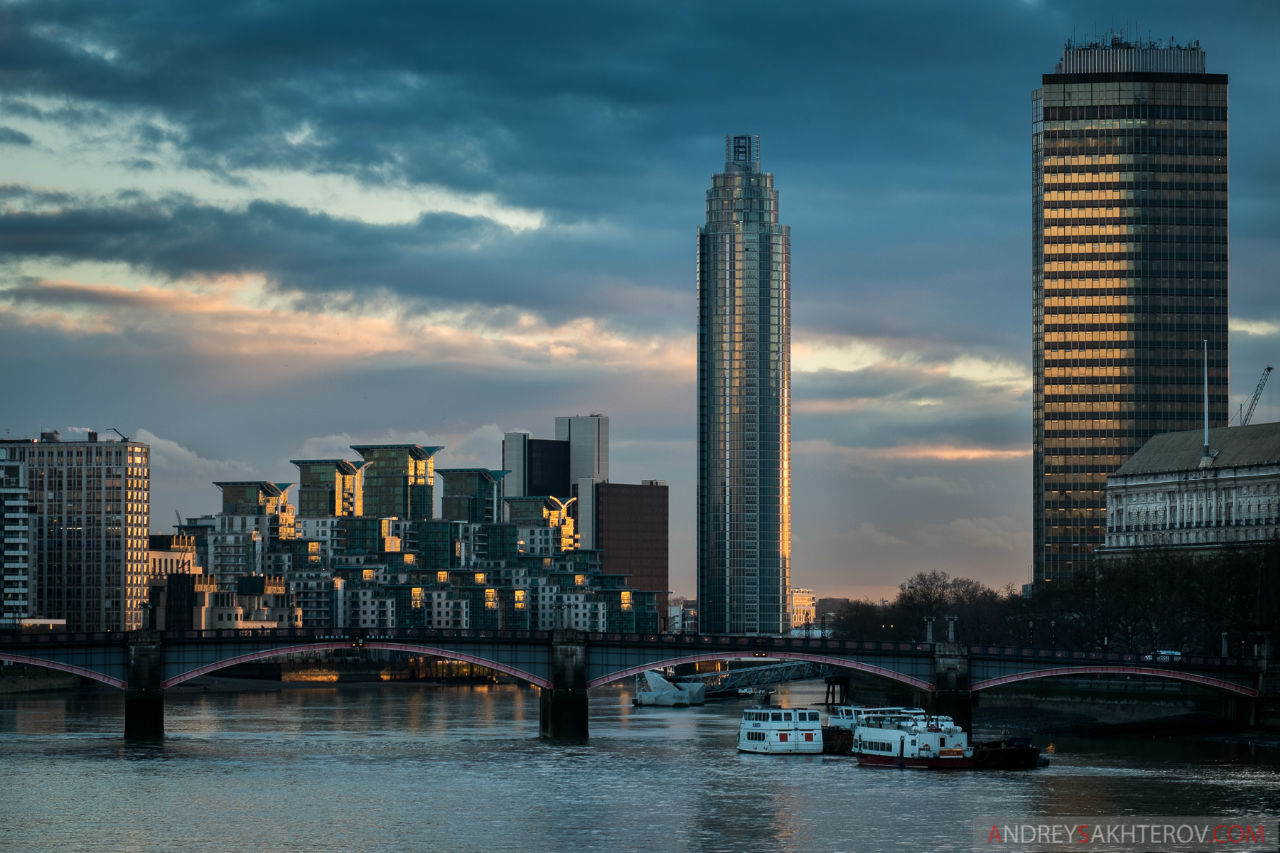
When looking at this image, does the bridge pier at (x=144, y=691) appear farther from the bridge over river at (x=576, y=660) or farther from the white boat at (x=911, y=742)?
the white boat at (x=911, y=742)

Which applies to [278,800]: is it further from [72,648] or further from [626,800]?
[72,648]

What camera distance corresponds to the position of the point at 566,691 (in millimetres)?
189125

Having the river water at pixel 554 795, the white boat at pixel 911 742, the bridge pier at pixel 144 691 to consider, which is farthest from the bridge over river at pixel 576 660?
the white boat at pixel 911 742

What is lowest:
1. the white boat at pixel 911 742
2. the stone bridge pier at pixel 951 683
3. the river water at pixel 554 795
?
the river water at pixel 554 795

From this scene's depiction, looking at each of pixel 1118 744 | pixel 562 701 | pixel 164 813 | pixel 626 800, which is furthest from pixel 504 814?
pixel 1118 744

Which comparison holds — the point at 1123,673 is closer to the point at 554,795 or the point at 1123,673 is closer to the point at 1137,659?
the point at 1137,659

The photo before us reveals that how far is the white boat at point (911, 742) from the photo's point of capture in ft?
533

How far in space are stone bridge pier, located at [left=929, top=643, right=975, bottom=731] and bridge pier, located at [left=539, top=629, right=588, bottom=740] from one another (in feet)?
96.6

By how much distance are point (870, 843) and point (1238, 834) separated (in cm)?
1981

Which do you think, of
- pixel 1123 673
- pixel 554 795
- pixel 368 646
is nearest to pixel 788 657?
pixel 1123 673

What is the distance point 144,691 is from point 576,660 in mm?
35840

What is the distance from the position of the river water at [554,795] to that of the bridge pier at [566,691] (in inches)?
226

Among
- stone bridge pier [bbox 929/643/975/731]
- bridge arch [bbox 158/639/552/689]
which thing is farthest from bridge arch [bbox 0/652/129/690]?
stone bridge pier [bbox 929/643/975/731]

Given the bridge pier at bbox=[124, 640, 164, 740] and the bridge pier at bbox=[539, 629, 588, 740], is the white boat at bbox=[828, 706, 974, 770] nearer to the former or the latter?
the bridge pier at bbox=[539, 629, 588, 740]
